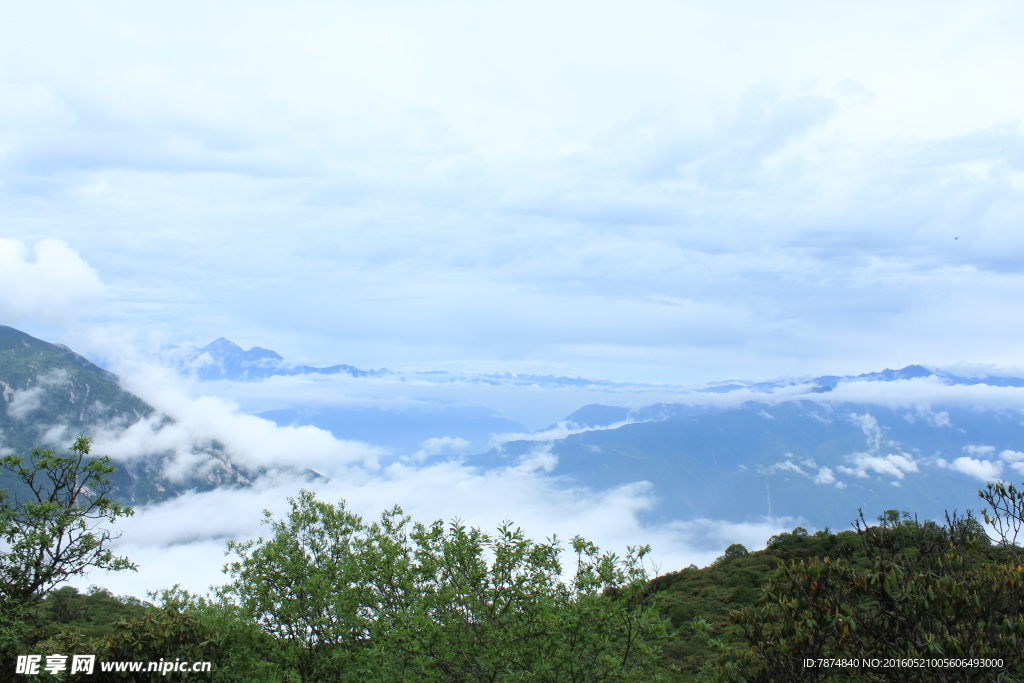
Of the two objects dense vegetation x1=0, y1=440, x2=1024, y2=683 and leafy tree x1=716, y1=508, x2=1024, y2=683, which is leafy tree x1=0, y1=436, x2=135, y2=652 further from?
leafy tree x1=716, y1=508, x2=1024, y2=683

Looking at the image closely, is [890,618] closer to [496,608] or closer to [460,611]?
[496,608]

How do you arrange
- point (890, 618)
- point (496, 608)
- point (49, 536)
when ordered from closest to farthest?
point (890, 618)
point (496, 608)
point (49, 536)

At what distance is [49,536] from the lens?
61.2 ft

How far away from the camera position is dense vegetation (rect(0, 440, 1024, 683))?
12.2 metres

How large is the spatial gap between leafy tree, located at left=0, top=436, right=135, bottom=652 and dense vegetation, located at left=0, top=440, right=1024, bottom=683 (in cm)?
6

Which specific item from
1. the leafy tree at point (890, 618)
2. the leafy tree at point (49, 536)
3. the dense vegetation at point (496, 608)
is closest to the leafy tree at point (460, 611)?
the dense vegetation at point (496, 608)

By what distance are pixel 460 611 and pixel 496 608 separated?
0.96m

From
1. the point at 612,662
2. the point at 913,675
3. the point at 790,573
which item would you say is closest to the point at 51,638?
the point at 612,662

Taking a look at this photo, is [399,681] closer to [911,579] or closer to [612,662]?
[612,662]

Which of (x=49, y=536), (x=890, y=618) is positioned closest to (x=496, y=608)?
(x=890, y=618)

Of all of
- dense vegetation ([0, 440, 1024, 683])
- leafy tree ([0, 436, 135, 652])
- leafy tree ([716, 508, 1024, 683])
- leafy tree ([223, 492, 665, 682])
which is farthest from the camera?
leafy tree ([0, 436, 135, 652])

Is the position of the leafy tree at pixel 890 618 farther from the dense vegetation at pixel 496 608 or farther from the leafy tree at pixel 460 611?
the leafy tree at pixel 460 611

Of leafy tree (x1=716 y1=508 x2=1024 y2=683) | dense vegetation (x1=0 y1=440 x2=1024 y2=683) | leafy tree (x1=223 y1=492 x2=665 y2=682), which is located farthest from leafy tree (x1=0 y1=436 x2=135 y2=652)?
leafy tree (x1=716 y1=508 x2=1024 y2=683)

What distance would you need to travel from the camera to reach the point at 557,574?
1806cm
